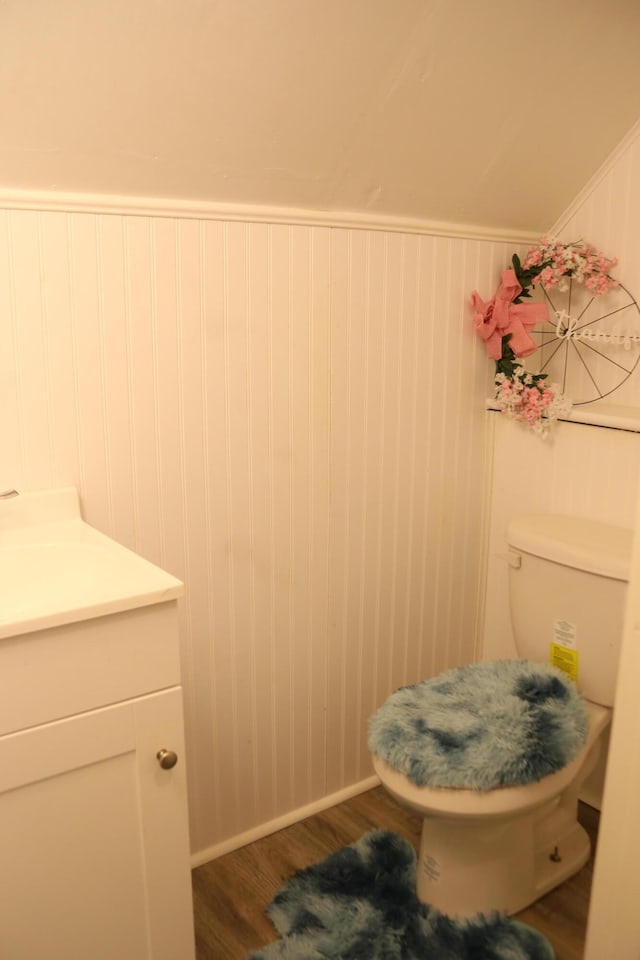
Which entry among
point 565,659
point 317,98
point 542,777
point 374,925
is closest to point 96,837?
point 374,925

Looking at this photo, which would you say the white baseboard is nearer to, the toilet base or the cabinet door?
the toilet base

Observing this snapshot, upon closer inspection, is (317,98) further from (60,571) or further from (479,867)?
(479,867)

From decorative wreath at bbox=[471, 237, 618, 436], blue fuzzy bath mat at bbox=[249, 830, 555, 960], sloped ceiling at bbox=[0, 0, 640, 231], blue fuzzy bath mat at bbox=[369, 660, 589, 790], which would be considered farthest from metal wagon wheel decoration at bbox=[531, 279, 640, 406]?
blue fuzzy bath mat at bbox=[249, 830, 555, 960]

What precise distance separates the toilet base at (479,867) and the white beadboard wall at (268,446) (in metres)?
0.46

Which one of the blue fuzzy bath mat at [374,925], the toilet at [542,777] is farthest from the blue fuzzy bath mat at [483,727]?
the blue fuzzy bath mat at [374,925]

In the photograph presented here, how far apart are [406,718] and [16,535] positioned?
836 millimetres

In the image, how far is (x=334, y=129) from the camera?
1.65 metres

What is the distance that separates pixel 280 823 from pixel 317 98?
1.64 metres

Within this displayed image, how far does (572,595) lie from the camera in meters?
1.85

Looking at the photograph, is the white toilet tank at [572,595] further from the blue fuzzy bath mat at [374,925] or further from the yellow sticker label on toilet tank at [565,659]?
the blue fuzzy bath mat at [374,925]

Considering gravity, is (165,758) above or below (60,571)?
below

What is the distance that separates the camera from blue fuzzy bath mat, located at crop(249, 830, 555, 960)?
5.34 ft

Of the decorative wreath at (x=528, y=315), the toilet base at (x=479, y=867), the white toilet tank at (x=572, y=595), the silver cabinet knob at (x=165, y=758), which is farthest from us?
the decorative wreath at (x=528, y=315)

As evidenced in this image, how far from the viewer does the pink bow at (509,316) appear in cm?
211
